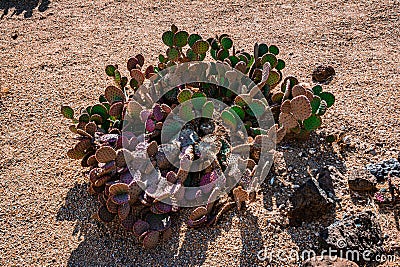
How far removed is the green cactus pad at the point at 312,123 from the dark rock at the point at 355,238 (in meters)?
0.58

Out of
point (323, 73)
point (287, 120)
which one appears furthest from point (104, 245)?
point (323, 73)

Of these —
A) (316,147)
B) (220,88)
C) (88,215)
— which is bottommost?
(88,215)

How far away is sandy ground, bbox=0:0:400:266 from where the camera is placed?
2342 mm

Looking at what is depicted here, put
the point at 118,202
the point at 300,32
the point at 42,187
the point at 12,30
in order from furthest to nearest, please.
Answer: the point at 12,30, the point at 300,32, the point at 42,187, the point at 118,202

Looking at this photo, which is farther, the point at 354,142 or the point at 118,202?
the point at 354,142

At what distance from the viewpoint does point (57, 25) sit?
421cm

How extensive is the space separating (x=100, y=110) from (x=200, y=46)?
72cm

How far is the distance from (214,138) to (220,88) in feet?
1.29

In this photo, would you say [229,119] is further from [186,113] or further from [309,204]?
[309,204]

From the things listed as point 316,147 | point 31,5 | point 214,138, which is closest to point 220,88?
point 214,138

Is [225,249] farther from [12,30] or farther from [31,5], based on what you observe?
[31,5]

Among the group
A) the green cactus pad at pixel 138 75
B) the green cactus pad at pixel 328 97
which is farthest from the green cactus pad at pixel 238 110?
the green cactus pad at pixel 138 75

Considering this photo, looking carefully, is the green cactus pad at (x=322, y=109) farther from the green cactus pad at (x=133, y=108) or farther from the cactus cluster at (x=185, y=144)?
the green cactus pad at (x=133, y=108)

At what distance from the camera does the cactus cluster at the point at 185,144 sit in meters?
2.35
